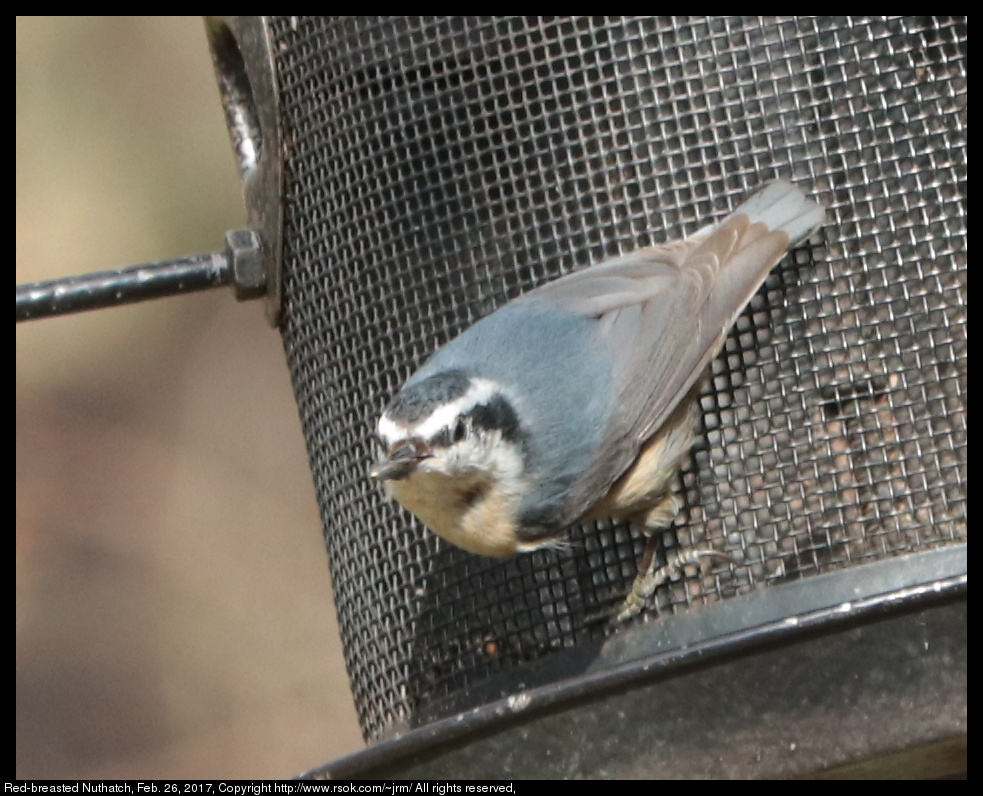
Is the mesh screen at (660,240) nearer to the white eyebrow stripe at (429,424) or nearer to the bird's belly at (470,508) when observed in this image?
the bird's belly at (470,508)

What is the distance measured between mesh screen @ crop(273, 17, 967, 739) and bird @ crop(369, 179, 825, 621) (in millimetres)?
125

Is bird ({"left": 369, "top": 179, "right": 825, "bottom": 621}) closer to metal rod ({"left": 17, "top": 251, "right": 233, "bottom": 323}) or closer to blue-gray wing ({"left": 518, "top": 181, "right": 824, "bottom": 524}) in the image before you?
blue-gray wing ({"left": 518, "top": 181, "right": 824, "bottom": 524})

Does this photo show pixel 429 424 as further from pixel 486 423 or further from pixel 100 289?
pixel 100 289

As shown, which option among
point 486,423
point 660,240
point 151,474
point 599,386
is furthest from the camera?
point 151,474

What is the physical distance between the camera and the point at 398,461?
3.38m

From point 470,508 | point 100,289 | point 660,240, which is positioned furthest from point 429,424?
point 100,289

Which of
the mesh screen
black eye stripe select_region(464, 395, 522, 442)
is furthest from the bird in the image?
the mesh screen

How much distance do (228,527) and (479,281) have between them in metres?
3.79

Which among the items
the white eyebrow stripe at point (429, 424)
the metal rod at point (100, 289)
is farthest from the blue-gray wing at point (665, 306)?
the metal rod at point (100, 289)

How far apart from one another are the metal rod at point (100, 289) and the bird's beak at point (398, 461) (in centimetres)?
104

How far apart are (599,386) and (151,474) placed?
4362 millimetres

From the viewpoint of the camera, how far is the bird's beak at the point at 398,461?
11.1ft

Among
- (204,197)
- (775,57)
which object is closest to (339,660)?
(204,197)

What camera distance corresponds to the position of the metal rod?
4012 millimetres
